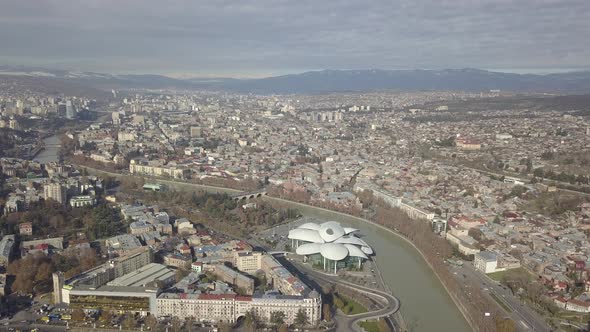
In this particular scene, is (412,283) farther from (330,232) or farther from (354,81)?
(354,81)

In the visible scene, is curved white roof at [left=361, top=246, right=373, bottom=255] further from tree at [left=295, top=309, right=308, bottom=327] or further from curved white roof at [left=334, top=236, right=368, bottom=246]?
tree at [left=295, top=309, right=308, bottom=327]

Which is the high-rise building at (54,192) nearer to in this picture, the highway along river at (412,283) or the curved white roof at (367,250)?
the highway along river at (412,283)

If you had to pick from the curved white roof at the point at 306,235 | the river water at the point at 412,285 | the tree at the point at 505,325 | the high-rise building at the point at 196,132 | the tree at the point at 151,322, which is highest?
the high-rise building at the point at 196,132

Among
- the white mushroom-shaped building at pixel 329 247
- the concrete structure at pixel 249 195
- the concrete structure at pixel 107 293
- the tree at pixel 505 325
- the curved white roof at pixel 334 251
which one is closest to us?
the tree at pixel 505 325

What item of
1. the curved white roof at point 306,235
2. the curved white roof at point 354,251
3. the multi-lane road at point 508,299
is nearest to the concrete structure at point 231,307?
the curved white roof at point 354,251

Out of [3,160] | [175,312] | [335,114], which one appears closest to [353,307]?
[175,312]

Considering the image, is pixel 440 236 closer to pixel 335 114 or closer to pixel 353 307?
pixel 353 307
